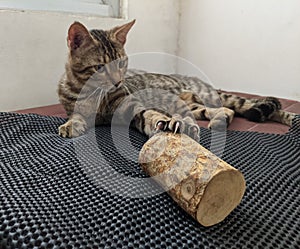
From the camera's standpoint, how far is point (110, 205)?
0.57 meters

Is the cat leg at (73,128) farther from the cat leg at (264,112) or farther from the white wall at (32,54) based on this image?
the cat leg at (264,112)

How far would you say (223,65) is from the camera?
1.93m

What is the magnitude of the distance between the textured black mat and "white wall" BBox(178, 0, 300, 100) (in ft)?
2.96

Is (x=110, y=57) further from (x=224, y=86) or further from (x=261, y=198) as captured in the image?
(x=224, y=86)

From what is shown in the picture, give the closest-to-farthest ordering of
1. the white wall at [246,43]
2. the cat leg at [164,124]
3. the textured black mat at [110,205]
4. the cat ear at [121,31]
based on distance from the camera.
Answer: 1. the textured black mat at [110,205]
2. the cat leg at [164,124]
3. the cat ear at [121,31]
4. the white wall at [246,43]

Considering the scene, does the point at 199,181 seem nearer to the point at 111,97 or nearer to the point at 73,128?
the point at 73,128

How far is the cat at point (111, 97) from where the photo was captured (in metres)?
1.03

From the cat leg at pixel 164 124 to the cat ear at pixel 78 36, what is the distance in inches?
12.8

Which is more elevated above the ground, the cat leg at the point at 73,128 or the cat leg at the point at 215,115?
the cat leg at the point at 73,128

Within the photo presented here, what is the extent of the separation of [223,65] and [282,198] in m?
1.40

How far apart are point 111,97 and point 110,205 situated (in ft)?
2.04

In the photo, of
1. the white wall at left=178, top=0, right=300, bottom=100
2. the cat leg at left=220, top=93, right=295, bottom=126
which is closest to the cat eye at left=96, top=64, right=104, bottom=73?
the cat leg at left=220, top=93, right=295, bottom=126

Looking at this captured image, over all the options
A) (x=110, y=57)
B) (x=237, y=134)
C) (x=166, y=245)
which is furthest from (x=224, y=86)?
(x=166, y=245)

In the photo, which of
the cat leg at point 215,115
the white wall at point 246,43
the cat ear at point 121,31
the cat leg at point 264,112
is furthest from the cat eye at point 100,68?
the white wall at point 246,43
